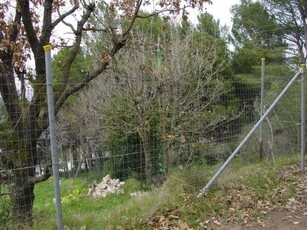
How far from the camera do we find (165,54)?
10062mm

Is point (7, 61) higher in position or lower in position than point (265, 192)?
higher

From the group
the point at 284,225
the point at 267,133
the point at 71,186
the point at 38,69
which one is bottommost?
the point at 71,186

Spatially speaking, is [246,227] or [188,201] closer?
[246,227]

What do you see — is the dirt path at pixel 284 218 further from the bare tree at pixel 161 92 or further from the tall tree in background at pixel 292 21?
the tall tree in background at pixel 292 21

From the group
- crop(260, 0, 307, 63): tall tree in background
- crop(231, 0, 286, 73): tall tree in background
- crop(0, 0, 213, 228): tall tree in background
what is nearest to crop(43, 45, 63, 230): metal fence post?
crop(0, 0, 213, 228): tall tree in background

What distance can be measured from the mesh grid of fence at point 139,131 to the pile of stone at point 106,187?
0.09 ft

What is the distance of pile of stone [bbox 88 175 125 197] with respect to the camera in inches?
404

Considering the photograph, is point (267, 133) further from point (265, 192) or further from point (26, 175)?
point (26, 175)

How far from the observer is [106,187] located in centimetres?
1087

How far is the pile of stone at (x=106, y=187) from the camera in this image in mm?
10261

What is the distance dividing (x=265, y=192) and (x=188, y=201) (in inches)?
50.2

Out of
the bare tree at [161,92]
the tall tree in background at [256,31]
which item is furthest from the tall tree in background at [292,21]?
the bare tree at [161,92]

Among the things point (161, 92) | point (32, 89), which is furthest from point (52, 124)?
point (161, 92)

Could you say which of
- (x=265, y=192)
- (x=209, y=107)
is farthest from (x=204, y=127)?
(x=265, y=192)
